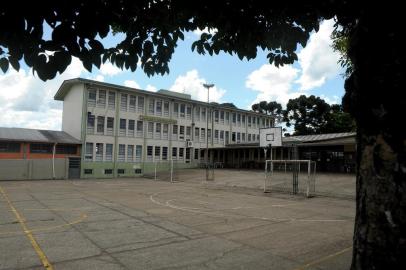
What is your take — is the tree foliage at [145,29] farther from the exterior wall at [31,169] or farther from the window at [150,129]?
the window at [150,129]

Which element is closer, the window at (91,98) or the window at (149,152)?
the window at (91,98)

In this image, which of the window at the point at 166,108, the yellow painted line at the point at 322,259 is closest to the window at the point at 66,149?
the window at the point at 166,108

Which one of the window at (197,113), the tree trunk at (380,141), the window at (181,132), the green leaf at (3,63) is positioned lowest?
the tree trunk at (380,141)

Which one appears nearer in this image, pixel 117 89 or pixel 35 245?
pixel 35 245

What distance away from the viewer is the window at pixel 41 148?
117ft

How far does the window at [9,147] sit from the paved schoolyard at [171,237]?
21.6 metres

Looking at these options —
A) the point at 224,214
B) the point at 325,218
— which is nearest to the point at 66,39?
the point at 224,214

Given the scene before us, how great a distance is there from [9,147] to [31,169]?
291 cm

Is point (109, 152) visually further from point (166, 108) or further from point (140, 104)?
point (166, 108)

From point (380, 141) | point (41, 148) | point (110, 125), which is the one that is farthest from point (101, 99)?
point (380, 141)

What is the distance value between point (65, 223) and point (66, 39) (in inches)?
350

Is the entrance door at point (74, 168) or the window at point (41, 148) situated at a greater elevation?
the window at point (41, 148)

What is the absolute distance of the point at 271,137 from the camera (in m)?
31.0

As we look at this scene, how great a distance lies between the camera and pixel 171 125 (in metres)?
47.3
